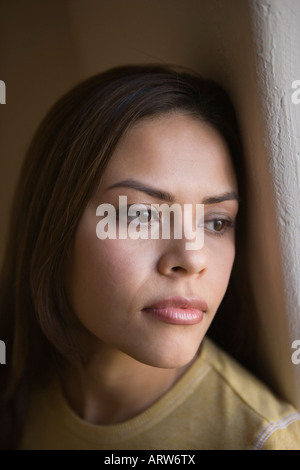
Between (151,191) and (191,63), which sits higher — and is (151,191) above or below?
below

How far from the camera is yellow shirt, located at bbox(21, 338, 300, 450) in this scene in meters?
0.98

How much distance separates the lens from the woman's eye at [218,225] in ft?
3.25

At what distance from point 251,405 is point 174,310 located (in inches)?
11.3

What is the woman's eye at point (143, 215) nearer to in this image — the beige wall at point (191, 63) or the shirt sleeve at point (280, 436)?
the beige wall at point (191, 63)

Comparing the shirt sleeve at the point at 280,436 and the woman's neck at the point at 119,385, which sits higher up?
the woman's neck at the point at 119,385

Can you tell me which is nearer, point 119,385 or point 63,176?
point 63,176

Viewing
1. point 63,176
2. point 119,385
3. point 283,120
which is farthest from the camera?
point 119,385

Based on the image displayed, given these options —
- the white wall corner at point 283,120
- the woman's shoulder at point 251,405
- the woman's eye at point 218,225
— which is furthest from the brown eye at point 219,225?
the woman's shoulder at point 251,405

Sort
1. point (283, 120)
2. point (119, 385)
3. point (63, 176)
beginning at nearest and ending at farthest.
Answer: point (283, 120) < point (63, 176) < point (119, 385)

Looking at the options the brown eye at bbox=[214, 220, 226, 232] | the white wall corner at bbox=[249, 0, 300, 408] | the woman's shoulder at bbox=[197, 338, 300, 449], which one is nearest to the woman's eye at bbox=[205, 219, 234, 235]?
the brown eye at bbox=[214, 220, 226, 232]

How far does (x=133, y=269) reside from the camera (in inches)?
35.1

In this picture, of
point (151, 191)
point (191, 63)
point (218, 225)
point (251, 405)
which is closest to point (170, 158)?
point (151, 191)

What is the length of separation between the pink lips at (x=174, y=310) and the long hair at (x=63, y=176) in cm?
23

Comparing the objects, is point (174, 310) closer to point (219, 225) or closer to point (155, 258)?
point (155, 258)
